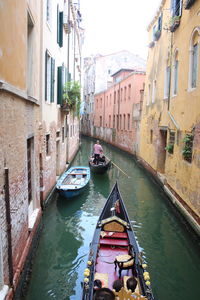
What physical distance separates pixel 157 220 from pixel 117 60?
2894cm

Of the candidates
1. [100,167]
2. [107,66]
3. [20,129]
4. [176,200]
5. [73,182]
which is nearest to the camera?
[20,129]

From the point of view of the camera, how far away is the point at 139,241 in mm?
6551

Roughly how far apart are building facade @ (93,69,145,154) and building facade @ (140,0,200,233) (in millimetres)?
5266

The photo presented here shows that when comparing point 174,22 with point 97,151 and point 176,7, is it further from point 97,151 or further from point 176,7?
point 97,151

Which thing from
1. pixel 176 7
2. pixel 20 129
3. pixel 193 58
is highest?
pixel 176 7

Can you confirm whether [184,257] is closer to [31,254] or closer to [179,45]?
[31,254]

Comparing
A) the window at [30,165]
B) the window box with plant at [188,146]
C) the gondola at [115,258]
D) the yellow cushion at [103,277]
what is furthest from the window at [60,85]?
the yellow cushion at [103,277]

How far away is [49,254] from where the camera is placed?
18.8 feet

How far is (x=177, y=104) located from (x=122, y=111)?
14773 millimetres

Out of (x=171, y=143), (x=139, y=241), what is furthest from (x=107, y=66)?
(x=139, y=241)

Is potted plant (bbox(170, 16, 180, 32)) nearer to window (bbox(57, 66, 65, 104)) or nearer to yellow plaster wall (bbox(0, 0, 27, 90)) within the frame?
window (bbox(57, 66, 65, 104))

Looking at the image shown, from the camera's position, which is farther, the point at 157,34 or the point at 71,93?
the point at 157,34

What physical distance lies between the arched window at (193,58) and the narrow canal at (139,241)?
369 centimetres

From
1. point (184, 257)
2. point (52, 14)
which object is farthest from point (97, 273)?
point (52, 14)
